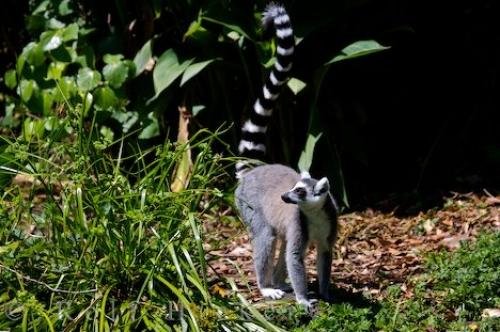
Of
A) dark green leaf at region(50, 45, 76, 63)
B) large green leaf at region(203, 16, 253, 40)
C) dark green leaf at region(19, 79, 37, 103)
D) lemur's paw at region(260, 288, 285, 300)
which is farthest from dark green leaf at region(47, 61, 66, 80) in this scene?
lemur's paw at region(260, 288, 285, 300)

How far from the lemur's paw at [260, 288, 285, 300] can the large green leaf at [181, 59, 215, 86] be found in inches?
79.5

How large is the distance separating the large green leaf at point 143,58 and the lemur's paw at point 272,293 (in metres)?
2.61

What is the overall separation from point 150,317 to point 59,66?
11.7ft

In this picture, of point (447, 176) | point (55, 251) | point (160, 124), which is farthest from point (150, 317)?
point (447, 176)

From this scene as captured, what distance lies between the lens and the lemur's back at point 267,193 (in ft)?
18.8

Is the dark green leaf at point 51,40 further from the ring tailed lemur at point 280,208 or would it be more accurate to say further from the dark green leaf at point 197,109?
the ring tailed lemur at point 280,208

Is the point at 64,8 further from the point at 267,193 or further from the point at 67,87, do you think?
the point at 267,193

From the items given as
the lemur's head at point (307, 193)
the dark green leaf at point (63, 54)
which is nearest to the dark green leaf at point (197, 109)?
the dark green leaf at point (63, 54)

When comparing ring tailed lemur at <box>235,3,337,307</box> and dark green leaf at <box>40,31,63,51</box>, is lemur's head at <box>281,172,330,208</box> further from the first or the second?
dark green leaf at <box>40,31,63,51</box>

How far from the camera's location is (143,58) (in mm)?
7773

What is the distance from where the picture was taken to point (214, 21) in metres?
7.04

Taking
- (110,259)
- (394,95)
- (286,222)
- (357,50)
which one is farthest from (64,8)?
(110,259)

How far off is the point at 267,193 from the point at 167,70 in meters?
1.95

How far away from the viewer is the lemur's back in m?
5.73
